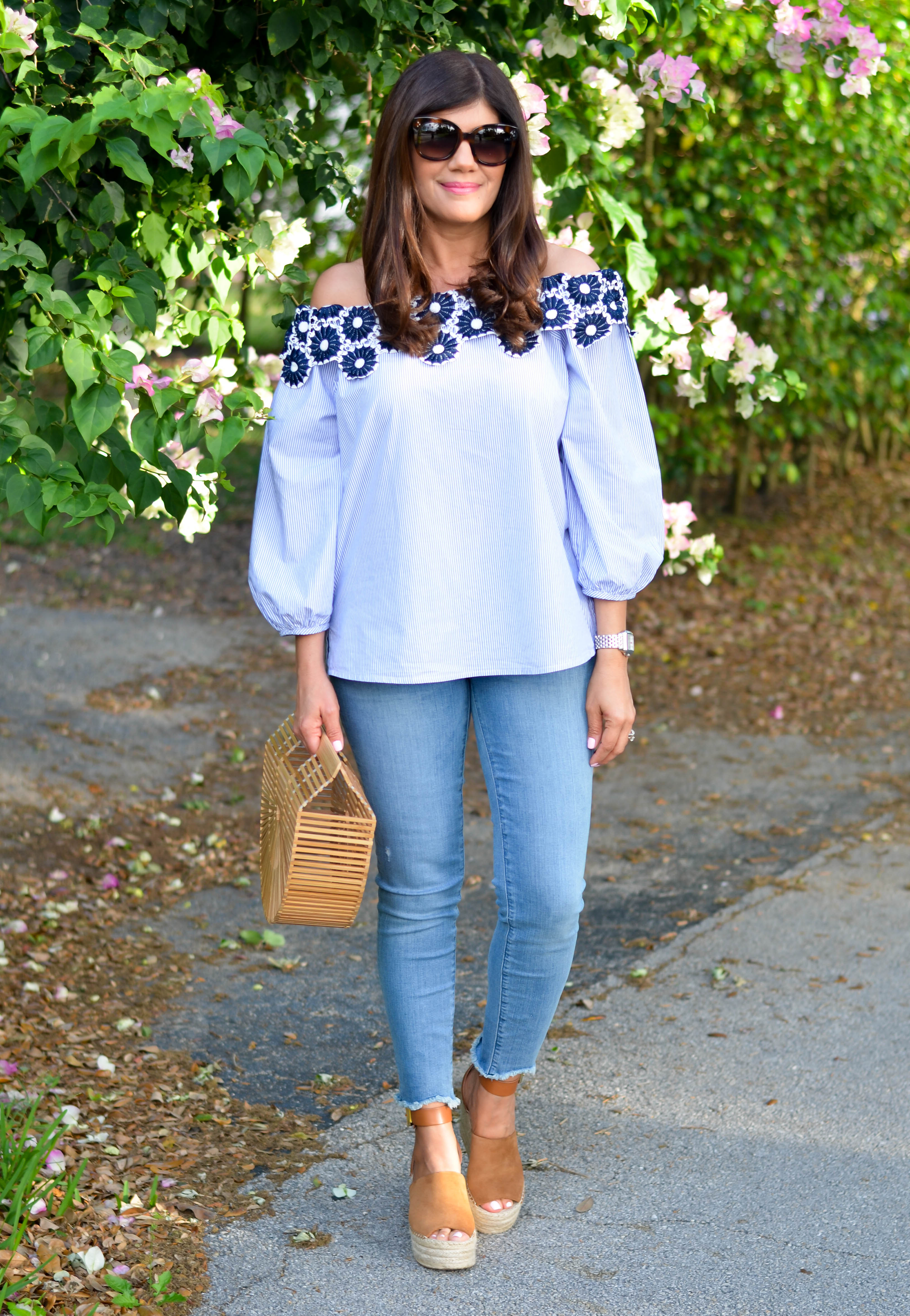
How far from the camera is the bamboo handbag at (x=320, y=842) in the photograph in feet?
7.17

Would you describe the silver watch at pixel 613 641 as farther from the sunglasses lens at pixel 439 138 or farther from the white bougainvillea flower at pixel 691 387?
the white bougainvillea flower at pixel 691 387

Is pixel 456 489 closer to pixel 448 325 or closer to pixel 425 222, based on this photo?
pixel 448 325

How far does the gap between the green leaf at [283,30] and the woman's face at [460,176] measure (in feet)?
2.33

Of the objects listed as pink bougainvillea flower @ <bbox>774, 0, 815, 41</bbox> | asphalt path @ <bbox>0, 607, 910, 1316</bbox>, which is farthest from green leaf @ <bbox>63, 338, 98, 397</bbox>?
pink bougainvillea flower @ <bbox>774, 0, 815, 41</bbox>

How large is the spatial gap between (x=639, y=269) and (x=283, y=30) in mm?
976

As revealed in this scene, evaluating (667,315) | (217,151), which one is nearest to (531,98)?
(667,315)

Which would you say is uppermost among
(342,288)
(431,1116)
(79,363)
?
(342,288)

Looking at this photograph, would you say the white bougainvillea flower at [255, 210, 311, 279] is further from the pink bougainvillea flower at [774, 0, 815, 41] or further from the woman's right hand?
the pink bougainvillea flower at [774, 0, 815, 41]

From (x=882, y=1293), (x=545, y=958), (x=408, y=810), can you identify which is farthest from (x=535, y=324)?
(x=882, y=1293)

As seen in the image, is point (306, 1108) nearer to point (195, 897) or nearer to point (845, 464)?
point (195, 897)

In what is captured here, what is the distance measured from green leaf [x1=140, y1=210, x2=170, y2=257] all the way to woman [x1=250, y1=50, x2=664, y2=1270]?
1.61 ft

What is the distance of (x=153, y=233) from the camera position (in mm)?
2590

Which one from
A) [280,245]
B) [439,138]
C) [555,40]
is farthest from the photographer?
[555,40]

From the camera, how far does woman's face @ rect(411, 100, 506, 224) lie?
7.16ft
